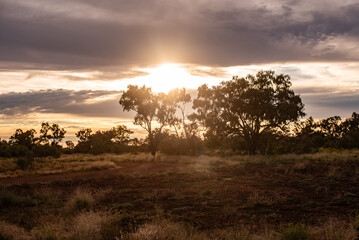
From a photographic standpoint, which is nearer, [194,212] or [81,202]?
[194,212]

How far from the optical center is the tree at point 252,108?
127 feet

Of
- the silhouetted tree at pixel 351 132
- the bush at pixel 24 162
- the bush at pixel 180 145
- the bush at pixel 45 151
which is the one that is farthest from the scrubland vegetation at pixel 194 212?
the silhouetted tree at pixel 351 132

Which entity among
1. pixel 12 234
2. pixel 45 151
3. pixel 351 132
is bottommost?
pixel 12 234

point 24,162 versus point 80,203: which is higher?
point 24,162

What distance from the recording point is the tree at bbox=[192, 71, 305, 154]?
38844 mm

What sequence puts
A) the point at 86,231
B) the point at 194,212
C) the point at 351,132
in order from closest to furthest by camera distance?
the point at 86,231 → the point at 194,212 → the point at 351,132

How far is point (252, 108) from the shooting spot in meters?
40.2

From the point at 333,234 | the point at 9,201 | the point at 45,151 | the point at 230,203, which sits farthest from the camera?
the point at 45,151

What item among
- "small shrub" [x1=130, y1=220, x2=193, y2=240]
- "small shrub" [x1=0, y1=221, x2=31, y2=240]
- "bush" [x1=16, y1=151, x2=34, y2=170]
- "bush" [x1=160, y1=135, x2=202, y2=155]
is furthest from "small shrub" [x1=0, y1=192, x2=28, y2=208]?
"bush" [x1=160, y1=135, x2=202, y2=155]

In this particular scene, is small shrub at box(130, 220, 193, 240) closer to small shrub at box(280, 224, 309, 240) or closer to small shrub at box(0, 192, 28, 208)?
small shrub at box(280, 224, 309, 240)

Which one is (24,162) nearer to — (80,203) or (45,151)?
(80,203)

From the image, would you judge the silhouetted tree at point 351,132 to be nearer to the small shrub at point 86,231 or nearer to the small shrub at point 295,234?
the small shrub at point 295,234

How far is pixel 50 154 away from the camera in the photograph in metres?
50.3

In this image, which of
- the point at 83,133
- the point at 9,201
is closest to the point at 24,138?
the point at 83,133
